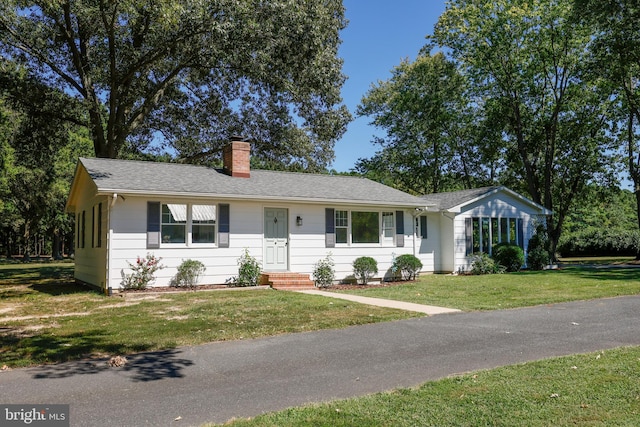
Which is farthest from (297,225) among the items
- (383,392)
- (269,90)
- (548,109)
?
(548,109)

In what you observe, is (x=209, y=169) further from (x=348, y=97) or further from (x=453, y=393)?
(x=453, y=393)

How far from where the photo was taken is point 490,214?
66.9ft

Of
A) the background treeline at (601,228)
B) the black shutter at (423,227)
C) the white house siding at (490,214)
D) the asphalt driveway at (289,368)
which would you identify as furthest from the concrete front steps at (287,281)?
the background treeline at (601,228)

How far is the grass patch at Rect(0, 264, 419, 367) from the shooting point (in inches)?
267

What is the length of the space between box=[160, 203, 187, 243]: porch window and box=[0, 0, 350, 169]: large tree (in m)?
5.48

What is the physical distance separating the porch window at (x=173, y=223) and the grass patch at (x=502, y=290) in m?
5.35

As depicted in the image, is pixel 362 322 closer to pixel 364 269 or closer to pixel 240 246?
pixel 240 246

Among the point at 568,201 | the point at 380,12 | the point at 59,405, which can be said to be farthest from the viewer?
the point at 568,201

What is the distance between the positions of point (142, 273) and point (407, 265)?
896cm

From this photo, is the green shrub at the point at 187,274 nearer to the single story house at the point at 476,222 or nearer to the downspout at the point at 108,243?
the downspout at the point at 108,243

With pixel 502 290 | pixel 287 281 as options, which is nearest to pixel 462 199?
pixel 502 290

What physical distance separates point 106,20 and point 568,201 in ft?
88.7

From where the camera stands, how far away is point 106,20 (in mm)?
16719

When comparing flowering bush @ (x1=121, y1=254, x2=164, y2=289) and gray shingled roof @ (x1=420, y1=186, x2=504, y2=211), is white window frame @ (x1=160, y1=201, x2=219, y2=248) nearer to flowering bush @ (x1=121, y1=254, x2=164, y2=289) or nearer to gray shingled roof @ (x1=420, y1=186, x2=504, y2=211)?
flowering bush @ (x1=121, y1=254, x2=164, y2=289)
